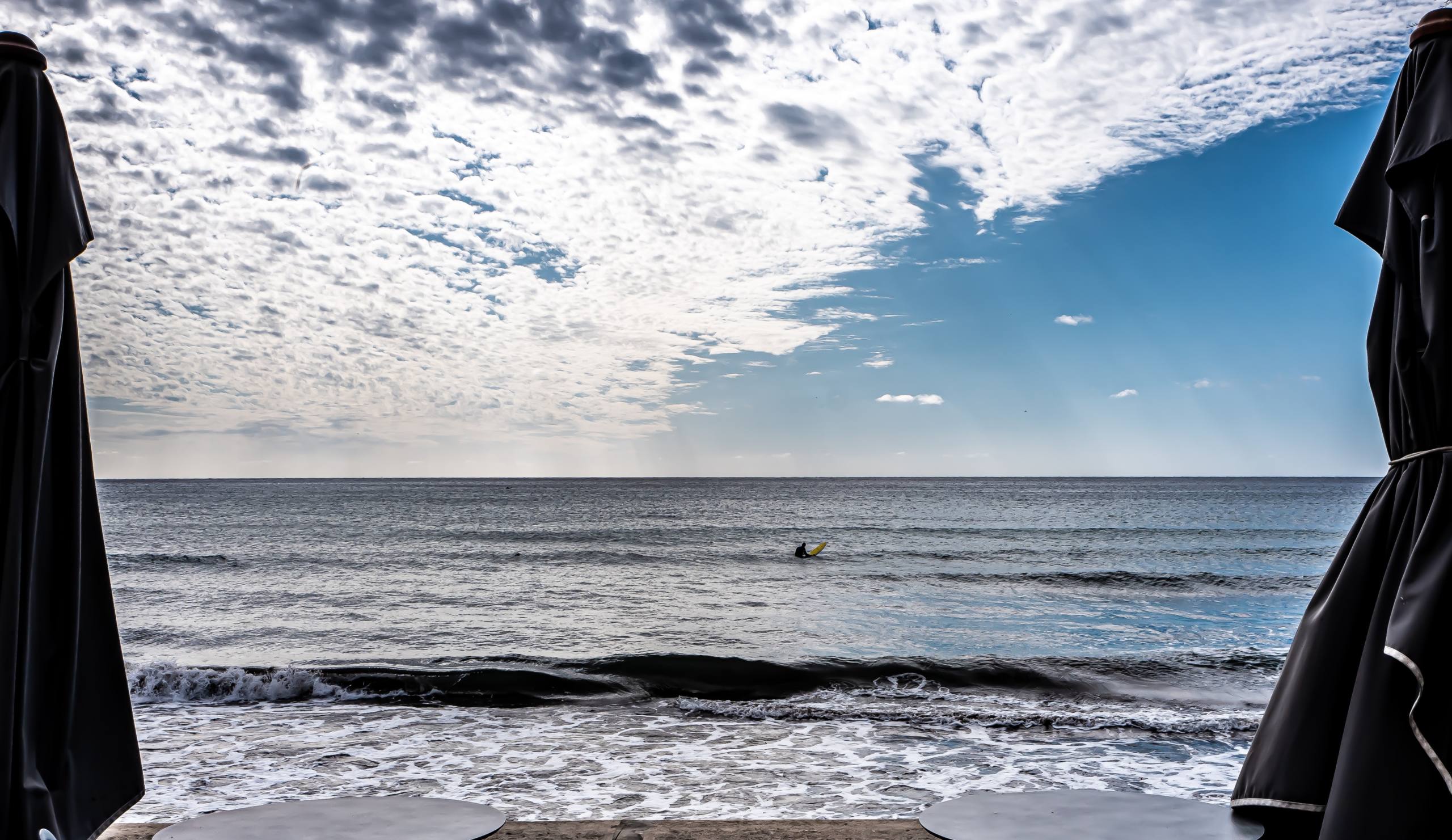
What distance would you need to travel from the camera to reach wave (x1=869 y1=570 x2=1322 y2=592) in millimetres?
20797

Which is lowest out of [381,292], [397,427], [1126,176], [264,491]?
[264,491]

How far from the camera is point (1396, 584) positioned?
197 centimetres

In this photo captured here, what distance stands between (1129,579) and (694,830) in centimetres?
2205

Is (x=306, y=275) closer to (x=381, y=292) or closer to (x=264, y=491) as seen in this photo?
(x=381, y=292)

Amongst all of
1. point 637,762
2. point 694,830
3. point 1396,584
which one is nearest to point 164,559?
point 637,762

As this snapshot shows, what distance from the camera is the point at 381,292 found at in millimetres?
38812

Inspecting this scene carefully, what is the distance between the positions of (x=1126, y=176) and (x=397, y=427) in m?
49.5

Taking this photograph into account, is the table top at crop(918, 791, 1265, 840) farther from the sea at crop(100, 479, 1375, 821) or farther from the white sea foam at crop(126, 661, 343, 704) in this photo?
the white sea foam at crop(126, 661, 343, 704)

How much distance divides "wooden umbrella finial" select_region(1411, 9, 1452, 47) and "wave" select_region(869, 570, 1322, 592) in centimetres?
1989

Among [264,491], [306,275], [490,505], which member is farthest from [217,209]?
[264,491]

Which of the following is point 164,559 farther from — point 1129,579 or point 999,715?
point 1129,579

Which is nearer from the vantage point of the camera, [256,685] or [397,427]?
[256,685]

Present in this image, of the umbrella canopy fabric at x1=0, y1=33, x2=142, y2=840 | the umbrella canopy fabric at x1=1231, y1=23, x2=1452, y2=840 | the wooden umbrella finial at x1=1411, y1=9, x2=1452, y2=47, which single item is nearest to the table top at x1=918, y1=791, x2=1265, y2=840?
the umbrella canopy fabric at x1=1231, y1=23, x2=1452, y2=840

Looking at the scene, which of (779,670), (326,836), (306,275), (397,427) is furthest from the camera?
(397,427)
